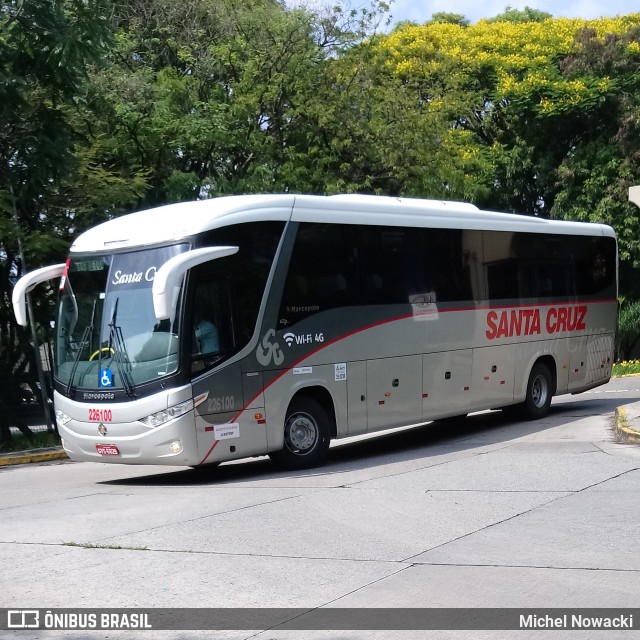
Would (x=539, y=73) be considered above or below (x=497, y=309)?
above

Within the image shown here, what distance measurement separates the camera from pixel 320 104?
1069 inches

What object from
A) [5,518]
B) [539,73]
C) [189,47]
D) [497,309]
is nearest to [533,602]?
[5,518]

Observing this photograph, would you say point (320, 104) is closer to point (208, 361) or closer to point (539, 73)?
point (539, 73)

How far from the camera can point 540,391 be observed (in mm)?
19125

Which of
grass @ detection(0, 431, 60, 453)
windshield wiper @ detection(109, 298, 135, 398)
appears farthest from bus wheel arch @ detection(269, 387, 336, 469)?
grass @ detection(0, 431, 60, 453)

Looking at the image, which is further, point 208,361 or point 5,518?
point 208,361

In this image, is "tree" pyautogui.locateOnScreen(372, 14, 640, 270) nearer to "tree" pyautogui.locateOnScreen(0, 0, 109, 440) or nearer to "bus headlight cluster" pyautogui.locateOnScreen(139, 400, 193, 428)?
"tree" pyautogui.locateOnScreen(0, 0, 109, 440)

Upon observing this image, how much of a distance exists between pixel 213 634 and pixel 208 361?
21.2 feet

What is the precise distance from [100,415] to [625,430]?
295 inches

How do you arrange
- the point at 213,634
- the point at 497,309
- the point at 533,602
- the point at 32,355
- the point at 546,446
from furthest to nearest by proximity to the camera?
the point at 32,355 < the point at 497,309 < the point at 546,446 < the point at 533,602 < the point at 213,634

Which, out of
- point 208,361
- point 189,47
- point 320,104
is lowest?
point 208,361

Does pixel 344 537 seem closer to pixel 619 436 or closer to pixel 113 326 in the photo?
pixel 113 326

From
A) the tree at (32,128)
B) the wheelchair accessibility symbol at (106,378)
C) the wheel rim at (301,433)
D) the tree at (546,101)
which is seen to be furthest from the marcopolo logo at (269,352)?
the tree at (546,101)

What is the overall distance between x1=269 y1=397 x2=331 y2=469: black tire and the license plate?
2.10 metres
